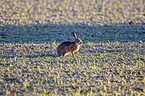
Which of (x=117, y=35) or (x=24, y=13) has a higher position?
(x=24, y=13)

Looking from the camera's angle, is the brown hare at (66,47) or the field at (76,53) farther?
the brown hare at (66,47)

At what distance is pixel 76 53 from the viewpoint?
491 inches

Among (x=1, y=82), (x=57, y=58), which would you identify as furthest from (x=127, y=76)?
(x=1, y=82)

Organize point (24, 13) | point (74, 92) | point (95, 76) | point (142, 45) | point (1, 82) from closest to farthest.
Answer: point (74, 92) → point (1, 82) → point (95, 76) → point (142, 45) → point (24, 13)

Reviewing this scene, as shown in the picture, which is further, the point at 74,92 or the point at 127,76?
the point at 127,76

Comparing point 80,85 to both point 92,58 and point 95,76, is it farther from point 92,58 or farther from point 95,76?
point 92,58

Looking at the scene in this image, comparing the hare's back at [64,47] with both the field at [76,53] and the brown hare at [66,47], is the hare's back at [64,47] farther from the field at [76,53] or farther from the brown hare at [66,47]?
the field at [76,53]

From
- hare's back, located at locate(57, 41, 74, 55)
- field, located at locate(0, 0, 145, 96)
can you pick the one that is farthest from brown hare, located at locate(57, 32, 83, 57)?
field, located at locate(0, 0, 145, 96)

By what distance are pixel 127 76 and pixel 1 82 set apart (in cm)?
469

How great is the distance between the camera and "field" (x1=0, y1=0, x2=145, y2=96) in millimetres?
8695

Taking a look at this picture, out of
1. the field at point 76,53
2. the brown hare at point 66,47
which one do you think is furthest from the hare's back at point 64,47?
the field at point 76,53

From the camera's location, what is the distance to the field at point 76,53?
8.70 meters

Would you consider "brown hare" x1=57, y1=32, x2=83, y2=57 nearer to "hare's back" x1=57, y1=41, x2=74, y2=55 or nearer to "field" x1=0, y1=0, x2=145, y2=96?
"hare's back" x1=57, y1=41, x2=74, y2=55

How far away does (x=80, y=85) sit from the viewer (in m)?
8.76
